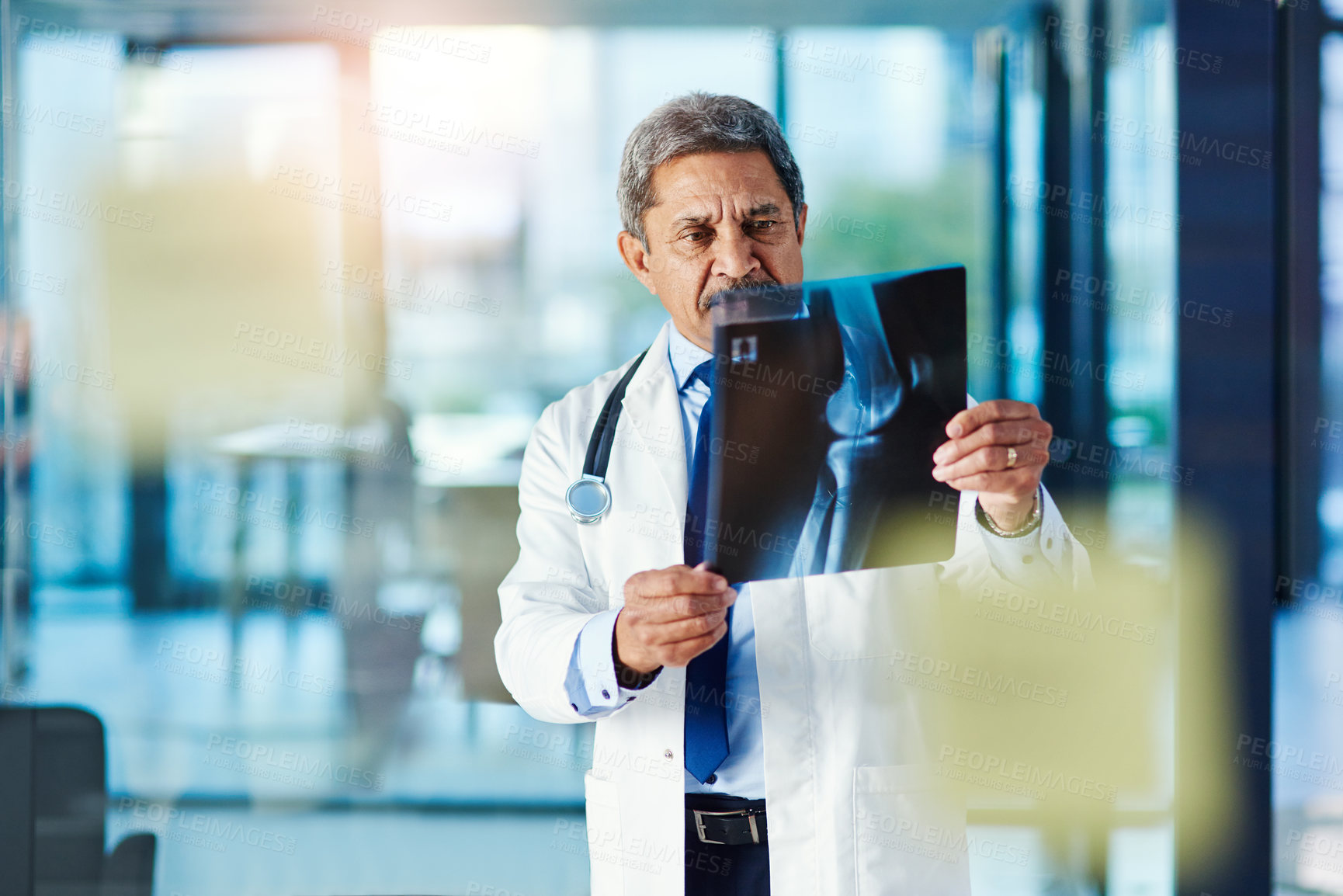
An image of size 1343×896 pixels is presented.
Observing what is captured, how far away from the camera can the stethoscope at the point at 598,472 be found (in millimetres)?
1264

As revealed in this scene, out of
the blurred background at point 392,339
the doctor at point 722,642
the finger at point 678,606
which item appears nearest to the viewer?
the finger at point 678,606

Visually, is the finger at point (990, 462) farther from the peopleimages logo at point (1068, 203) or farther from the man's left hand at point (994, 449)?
the peopleimages logo at point (1068, 203)

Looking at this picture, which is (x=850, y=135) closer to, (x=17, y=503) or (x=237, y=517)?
(x=237, y=517)

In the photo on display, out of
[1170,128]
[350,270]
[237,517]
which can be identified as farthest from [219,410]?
[1170,128]

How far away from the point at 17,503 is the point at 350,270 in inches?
46.3

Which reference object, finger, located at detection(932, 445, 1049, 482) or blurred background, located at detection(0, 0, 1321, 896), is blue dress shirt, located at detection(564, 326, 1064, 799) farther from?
blurred background, located at detection(0, 0, 1321, 896)

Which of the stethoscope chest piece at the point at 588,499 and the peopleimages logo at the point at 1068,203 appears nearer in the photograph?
the stethoscope chest piece at the point at 588,499

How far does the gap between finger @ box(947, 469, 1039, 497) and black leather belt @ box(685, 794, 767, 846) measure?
1.60 ft

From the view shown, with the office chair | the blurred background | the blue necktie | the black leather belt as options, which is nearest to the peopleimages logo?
the blurred background

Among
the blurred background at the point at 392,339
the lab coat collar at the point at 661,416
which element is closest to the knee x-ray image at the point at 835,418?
the lab coat collar at the point at 661,416

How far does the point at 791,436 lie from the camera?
105 cm

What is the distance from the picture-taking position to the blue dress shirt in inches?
43.0

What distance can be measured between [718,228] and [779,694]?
1.93ft

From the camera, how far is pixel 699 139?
1238 millimetres
